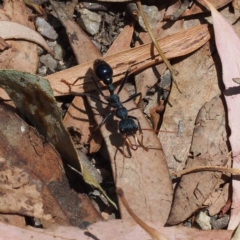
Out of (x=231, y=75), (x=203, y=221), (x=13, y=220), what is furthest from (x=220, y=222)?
(x=13, y=220)

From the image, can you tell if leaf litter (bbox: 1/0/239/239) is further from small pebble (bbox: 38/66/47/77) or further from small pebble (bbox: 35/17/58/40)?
small pebble (bbox: 35/17/58/40)

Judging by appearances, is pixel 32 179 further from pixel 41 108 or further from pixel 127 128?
pixel 127 128

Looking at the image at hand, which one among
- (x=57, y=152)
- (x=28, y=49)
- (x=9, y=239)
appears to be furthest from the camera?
(x=28, y=49)

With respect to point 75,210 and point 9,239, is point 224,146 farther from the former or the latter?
point 9,239

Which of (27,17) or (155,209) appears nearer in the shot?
(155,209)

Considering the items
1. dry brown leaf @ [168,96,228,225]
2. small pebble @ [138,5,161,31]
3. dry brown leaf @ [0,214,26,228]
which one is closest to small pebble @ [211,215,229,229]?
dry brown leaf @ [168,96,228,225]

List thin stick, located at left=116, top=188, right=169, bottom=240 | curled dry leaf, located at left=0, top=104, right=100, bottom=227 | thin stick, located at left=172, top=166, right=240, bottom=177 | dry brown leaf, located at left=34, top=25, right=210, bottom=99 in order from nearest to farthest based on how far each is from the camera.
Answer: thin stick, located at left=116, top=188, right=169, bottom=240, curled dry leaf, located at left=0, top=104, right=100, bottom=227, thin stick, located at left=172, top=166, right=240, bottom=177, dry brown leaf, located at left=34, top=25, right=210, bottom=99

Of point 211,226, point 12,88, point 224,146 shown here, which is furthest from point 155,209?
point 12,88
